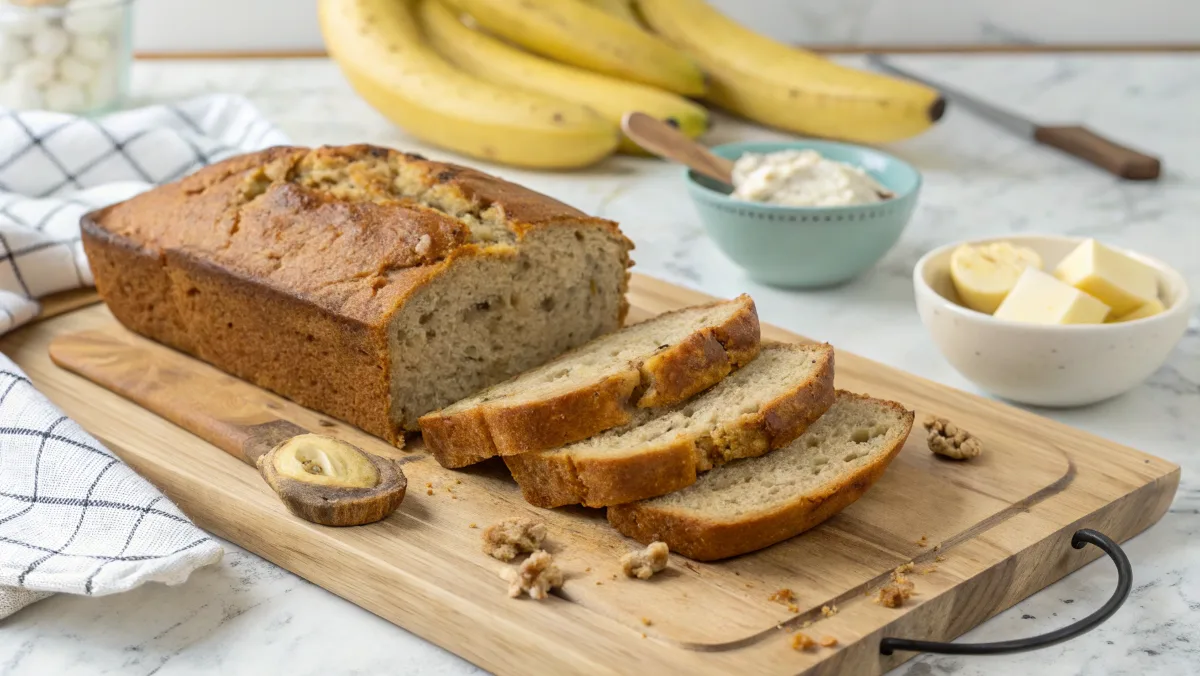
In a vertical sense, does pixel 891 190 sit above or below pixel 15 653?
above

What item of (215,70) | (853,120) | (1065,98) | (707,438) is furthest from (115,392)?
(1065,98)

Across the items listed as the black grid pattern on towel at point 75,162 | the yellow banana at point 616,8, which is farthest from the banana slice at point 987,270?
the yellow banana at point 616,8

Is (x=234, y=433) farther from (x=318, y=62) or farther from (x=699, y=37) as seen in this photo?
(x=318, y=62)

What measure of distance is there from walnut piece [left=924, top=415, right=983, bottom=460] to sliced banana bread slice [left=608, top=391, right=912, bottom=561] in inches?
3.9

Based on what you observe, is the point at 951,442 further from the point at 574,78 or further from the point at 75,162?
the point at 75,162

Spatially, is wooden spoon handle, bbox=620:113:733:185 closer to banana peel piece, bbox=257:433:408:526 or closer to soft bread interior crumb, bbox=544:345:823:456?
soft bread interior crumb, bbox=544:345:823:456

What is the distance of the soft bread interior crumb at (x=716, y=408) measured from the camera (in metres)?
2.60

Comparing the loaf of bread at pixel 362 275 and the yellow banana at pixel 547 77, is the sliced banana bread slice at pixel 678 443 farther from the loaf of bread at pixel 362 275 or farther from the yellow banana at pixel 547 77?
the yellow banana at pixel 547 77

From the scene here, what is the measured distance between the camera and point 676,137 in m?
4.06

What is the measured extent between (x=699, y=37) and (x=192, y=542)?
12.0ft

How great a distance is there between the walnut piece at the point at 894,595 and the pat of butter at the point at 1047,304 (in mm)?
973

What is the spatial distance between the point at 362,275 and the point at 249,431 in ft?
1.39

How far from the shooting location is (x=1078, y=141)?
198 inches

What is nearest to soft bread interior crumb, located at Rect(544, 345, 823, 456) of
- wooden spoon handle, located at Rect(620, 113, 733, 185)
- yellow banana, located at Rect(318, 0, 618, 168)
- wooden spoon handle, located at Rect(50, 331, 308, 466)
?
wooden spoon handle, located at Rect(50, 331, 308, 466)
